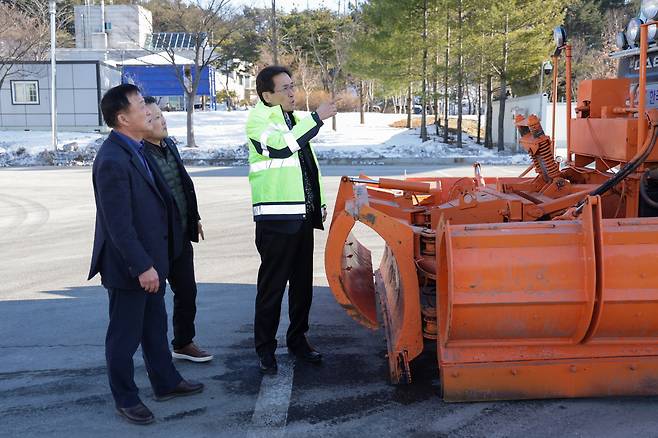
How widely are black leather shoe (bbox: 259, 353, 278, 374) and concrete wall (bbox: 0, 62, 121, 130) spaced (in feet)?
96.4

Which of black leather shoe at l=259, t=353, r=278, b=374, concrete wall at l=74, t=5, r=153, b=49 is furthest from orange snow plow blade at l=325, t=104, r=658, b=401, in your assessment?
concrete wall at l=74, t=5, r=153, b=49

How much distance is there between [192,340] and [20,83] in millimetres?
30483

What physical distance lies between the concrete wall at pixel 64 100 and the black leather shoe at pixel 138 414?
2982cm

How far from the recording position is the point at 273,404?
12.7ft

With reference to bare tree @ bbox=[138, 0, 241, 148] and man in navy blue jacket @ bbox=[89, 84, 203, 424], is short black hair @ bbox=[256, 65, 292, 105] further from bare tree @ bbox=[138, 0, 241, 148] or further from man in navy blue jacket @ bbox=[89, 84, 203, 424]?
bare tree @ bbox=[138, 0, 241, 148]

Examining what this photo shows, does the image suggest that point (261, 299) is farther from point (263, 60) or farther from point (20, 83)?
point (263, 60)

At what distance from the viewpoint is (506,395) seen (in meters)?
3.66

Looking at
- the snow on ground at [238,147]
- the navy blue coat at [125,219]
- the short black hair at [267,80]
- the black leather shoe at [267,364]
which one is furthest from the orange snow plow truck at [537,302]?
the snow on ground at [238,147]

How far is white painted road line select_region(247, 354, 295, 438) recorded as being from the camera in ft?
11.6

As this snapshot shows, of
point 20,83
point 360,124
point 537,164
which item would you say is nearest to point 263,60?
point 360,124

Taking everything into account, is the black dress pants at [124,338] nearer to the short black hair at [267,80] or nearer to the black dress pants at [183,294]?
the black dress pants at [183,294]

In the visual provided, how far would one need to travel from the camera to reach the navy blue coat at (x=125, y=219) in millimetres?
3461

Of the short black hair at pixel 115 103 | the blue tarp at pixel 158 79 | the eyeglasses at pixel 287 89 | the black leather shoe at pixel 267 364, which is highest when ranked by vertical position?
the blue tarp at pixel 158 79

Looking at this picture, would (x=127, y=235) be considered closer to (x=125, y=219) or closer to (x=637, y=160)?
(x=125, y=219)
